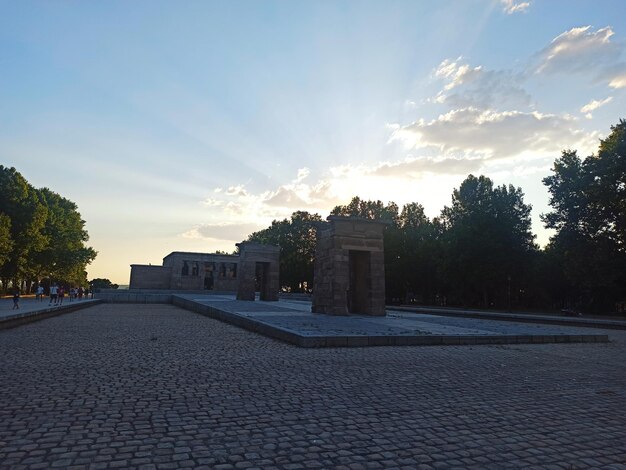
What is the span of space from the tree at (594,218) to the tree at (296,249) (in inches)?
1327

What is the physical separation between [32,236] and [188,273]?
1959 centimetres

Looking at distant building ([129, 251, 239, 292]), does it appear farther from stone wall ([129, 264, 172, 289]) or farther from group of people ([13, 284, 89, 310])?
group of people ([13, 284, 89, 310])

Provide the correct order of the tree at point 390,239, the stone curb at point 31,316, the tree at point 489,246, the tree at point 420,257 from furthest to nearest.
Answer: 1. the tree at point 390,239
2. the tree at point 420,257
3. the tree at point 489,246
4. the stone curb at point 31,316

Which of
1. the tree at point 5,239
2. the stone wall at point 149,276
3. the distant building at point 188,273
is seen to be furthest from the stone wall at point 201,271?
the tree at point 5,239

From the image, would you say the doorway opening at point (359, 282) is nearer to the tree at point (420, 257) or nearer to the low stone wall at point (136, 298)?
the low stone wall at point (136, 298)

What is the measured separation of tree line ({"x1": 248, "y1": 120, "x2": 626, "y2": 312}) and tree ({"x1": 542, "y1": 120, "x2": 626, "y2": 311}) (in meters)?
0.08

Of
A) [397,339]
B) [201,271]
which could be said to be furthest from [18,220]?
[397,339]

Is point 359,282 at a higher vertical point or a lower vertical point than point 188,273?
lower

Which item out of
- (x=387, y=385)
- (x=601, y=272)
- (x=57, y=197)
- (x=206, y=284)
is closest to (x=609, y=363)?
(x=387, y=385)

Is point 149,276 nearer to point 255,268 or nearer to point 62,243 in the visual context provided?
point 62,243

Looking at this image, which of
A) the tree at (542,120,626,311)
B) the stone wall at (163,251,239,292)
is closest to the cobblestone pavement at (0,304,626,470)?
the tree at (542,120,626,311)

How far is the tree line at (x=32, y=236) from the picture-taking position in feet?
132

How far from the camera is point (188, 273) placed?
2245 inches

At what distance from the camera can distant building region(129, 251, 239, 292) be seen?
5644 cm
